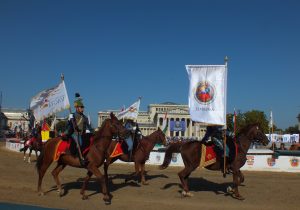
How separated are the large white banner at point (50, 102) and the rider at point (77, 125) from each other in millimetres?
1746

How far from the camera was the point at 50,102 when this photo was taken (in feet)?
54.8

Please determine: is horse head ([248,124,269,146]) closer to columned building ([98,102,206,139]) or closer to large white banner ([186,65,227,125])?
large white banner ([186,65,227,125])

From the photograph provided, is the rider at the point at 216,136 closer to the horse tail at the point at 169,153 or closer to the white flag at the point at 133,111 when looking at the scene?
the horse tail at the point at 169,153

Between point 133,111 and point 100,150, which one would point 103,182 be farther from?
point 133,111

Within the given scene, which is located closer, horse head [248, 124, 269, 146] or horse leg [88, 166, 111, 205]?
horse leg [88, 166, 111, 205]

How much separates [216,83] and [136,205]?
5.86 m

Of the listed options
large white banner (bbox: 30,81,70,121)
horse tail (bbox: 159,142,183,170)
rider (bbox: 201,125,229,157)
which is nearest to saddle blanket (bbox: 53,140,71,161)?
large white banner (bbox: 30,81,70,121)

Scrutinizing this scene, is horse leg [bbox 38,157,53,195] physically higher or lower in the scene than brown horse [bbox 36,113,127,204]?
lower

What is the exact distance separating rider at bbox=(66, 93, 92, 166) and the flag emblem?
14.9 ft

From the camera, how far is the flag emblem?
15695 mm

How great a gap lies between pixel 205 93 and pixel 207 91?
0.38 ft

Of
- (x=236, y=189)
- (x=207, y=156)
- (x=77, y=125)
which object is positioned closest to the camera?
(x=77, y=125)

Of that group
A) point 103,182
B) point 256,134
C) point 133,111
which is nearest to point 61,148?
point 103,182

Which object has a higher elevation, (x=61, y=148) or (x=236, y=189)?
(x=61, y=148)
